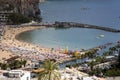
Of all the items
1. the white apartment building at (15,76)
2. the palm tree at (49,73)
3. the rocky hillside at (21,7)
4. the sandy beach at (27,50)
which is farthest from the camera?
the rocky hillside at (21,7)

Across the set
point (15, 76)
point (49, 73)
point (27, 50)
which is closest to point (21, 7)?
point (27, 50)

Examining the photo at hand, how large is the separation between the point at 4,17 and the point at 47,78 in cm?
8160

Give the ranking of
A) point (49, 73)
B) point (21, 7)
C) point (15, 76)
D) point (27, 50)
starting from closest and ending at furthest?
1. point (49, 73)
2. point (15, 76)
3. point (27, 50)
4. point (21, 7)

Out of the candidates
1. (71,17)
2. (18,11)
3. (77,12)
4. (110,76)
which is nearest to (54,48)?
(110,76)

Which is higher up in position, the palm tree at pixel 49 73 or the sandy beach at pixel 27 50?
the palm tree at pixel 49 73

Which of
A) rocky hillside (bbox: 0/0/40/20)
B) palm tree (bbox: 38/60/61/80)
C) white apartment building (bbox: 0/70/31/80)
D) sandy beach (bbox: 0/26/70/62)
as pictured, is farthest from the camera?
rocky hillside (bbox: 0/0/40/20)

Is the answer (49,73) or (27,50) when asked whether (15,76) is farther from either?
(27,50)

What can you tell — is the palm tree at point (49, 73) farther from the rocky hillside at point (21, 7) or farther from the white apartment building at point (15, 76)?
the rocky hillside at point (21, 7)

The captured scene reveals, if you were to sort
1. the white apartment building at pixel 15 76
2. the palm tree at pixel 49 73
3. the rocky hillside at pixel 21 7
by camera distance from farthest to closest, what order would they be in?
the rocky hillside at pixel 21 7 → the white apartment building at pixel 15 76 → the palm tree at pixel 49 73

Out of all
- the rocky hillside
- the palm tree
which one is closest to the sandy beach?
the rocky hillside

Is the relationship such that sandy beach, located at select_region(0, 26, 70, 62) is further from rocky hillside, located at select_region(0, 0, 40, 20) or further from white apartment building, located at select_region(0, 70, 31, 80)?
rocky hillside, located at select_region(0, 0, 40, 20)

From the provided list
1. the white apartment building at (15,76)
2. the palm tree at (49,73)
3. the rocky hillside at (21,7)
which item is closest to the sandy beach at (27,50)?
the white apartment building at (15,76)

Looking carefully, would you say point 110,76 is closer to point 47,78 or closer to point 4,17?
point 47,78

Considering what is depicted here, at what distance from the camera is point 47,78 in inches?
1097
